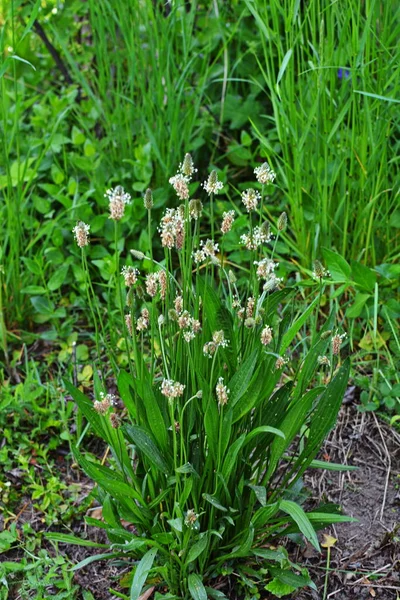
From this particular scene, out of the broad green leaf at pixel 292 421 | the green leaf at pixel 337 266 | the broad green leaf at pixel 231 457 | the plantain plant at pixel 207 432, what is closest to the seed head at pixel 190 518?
the plantain plant at pixel 207 432

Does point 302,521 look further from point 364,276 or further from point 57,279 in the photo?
point 57,279

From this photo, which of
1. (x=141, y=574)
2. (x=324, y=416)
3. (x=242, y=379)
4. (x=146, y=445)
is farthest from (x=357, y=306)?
(x=141, y=574)

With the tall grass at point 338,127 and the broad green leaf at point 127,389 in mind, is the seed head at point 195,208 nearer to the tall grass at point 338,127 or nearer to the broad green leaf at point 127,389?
the broad green leaf at point 127,389

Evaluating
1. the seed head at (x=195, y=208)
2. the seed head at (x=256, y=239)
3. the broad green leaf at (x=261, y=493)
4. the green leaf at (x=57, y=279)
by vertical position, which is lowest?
the green leaf at (x=57, y=279)

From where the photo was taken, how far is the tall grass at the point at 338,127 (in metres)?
2.28

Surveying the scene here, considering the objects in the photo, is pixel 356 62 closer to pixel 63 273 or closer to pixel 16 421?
pixel 63 273

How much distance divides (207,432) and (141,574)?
0.33 m

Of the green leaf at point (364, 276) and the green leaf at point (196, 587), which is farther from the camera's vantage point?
the green leaf at point (364, 276)

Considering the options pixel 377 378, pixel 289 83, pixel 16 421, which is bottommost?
pixel 377 378

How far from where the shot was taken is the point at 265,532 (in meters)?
1.84

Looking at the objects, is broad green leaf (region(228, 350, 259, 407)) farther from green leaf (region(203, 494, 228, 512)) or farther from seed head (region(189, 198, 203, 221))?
seed head (region(189, 198, 203, 221))

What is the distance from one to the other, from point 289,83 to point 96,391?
3.69ft

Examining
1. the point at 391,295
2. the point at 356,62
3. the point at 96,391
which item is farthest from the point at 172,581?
the point at 356,62

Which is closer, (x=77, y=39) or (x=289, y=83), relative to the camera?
(x=289, y=83)
